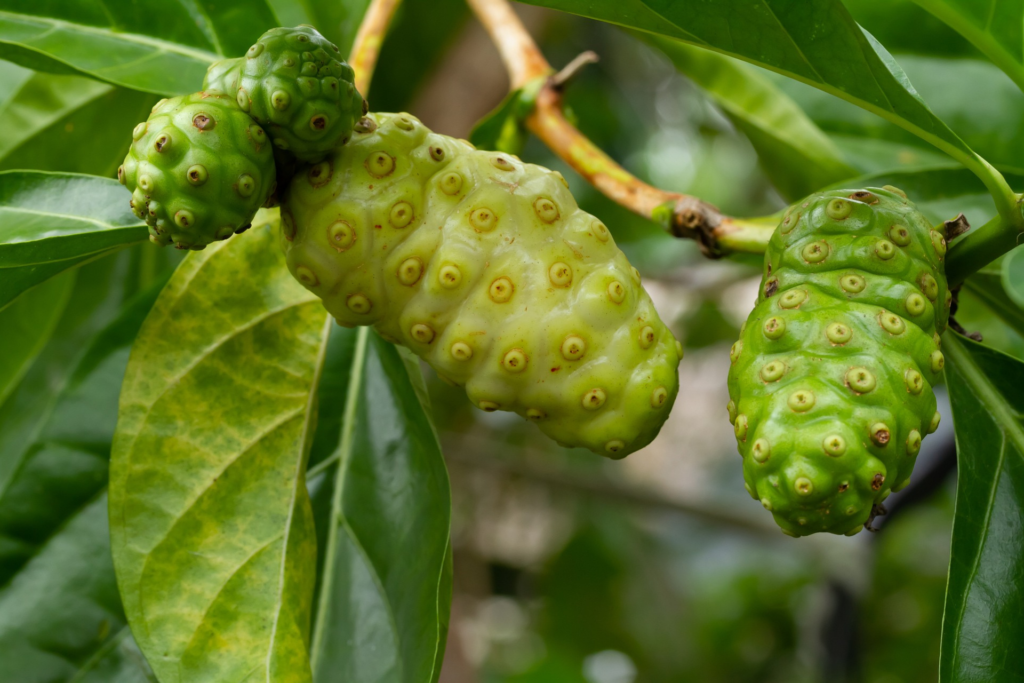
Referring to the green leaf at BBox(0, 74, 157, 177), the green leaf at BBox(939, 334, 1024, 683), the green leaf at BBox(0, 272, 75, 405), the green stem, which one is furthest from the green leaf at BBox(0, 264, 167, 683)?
the green leaf at BBox(939, 334, 1024, 683)

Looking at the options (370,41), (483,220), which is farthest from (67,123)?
(483,220)

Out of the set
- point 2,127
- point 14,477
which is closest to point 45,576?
point 14,477

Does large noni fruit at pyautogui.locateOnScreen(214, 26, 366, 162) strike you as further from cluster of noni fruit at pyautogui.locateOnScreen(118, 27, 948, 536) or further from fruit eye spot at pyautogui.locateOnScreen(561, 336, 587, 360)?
fruit eye spot at pyautogui.locateOnScreen(561, 336, 587, 360)

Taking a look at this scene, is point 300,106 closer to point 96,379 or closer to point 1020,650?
point 96,379

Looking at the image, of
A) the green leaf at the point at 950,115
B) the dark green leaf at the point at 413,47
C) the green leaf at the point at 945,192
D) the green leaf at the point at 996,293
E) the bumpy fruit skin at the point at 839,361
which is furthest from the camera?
the dark green leaf at the point at 413,47

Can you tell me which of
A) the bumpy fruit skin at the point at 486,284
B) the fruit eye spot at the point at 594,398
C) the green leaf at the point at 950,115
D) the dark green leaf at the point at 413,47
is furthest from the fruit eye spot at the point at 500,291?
the dark green leaf at the point at 413,47

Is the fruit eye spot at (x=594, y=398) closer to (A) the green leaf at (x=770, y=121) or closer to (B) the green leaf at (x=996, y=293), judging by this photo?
(B) the green leaf at (x=996, y=293)

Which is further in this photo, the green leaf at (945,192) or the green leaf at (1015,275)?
the green leaf at (945,192)
